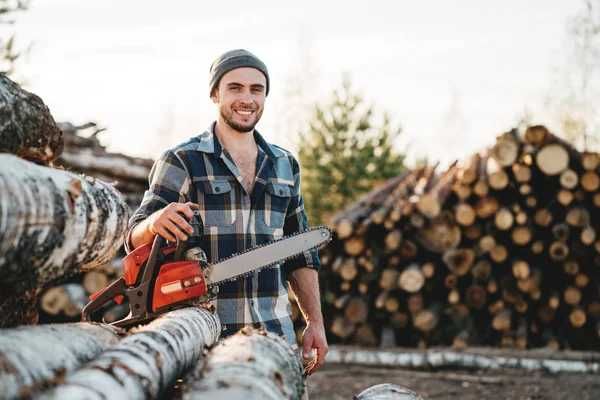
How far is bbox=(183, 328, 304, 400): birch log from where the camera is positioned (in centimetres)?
135

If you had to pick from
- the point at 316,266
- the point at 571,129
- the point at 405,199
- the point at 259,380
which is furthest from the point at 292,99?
the point at 259,380

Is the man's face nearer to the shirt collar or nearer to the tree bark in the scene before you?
the shirt collar

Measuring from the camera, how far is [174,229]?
228 centimetres

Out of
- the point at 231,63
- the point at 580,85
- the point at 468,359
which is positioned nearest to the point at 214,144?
the point at 231,63

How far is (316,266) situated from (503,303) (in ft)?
15.5

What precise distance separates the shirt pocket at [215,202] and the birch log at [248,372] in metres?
1.12

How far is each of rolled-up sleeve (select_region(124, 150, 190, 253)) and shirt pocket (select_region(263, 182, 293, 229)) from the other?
330mm

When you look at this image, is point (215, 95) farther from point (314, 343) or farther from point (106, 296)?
point (314, 343)

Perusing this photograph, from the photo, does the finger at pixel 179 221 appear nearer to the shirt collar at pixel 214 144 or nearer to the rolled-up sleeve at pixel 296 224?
the shirt collar at pixel 214 144

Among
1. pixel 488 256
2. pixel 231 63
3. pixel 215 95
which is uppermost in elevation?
pixel 231 63

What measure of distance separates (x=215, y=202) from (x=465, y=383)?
4169 mm

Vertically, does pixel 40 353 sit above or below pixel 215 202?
below

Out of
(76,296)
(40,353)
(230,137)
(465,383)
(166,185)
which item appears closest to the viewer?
(40,353)

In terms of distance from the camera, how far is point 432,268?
7.49m
